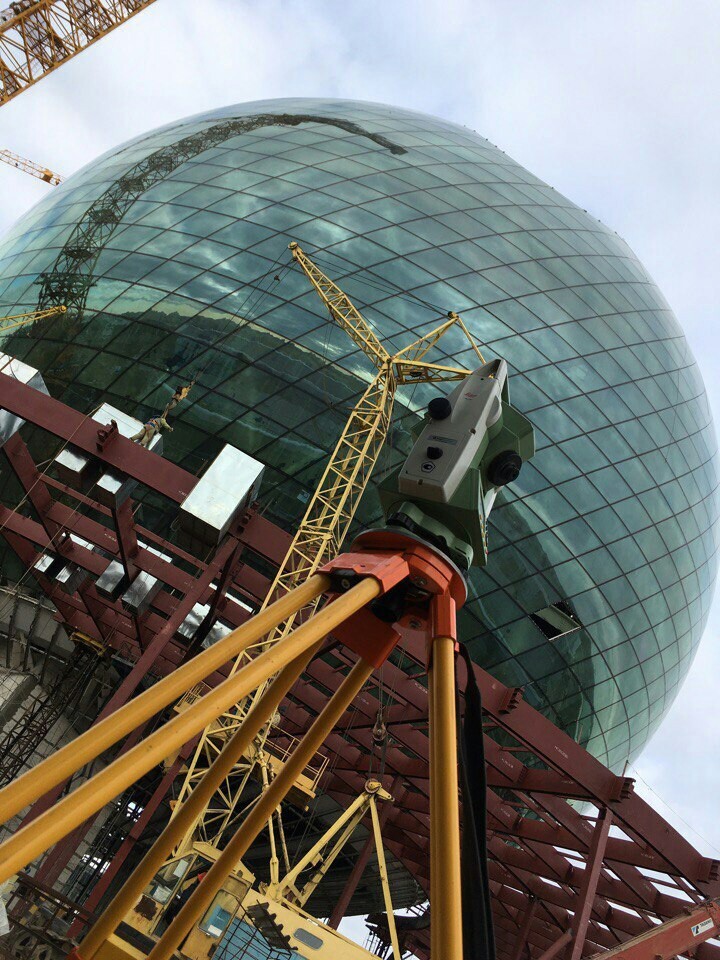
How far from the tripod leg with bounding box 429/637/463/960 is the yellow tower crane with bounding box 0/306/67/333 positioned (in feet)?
84.7

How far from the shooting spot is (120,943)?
37.3 feet

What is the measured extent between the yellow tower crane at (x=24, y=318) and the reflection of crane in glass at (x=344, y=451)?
28.3ft

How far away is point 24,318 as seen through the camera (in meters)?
27.5

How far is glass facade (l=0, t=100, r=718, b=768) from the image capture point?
79.8ft

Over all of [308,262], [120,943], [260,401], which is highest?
[308,262]

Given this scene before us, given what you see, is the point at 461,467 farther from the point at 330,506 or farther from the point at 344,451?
the point at 344,451

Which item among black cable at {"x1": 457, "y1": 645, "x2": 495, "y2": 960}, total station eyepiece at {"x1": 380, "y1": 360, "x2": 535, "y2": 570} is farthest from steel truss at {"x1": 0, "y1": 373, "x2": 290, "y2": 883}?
black cable at {"x1": 457, "y1": 645, "x2": 495, "y2": 960}

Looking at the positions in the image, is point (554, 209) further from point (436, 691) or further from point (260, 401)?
point (436, 691)

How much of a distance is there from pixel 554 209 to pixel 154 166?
18598 mm

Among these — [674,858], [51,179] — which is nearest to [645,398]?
[674,858]

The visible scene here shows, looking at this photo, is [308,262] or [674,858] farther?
[308,262]

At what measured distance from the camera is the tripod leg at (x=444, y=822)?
3.55 m

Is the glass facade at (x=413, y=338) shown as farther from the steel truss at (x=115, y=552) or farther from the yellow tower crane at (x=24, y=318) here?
the steel truss at (x=115, y=552)

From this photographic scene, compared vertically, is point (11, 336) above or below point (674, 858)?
above
